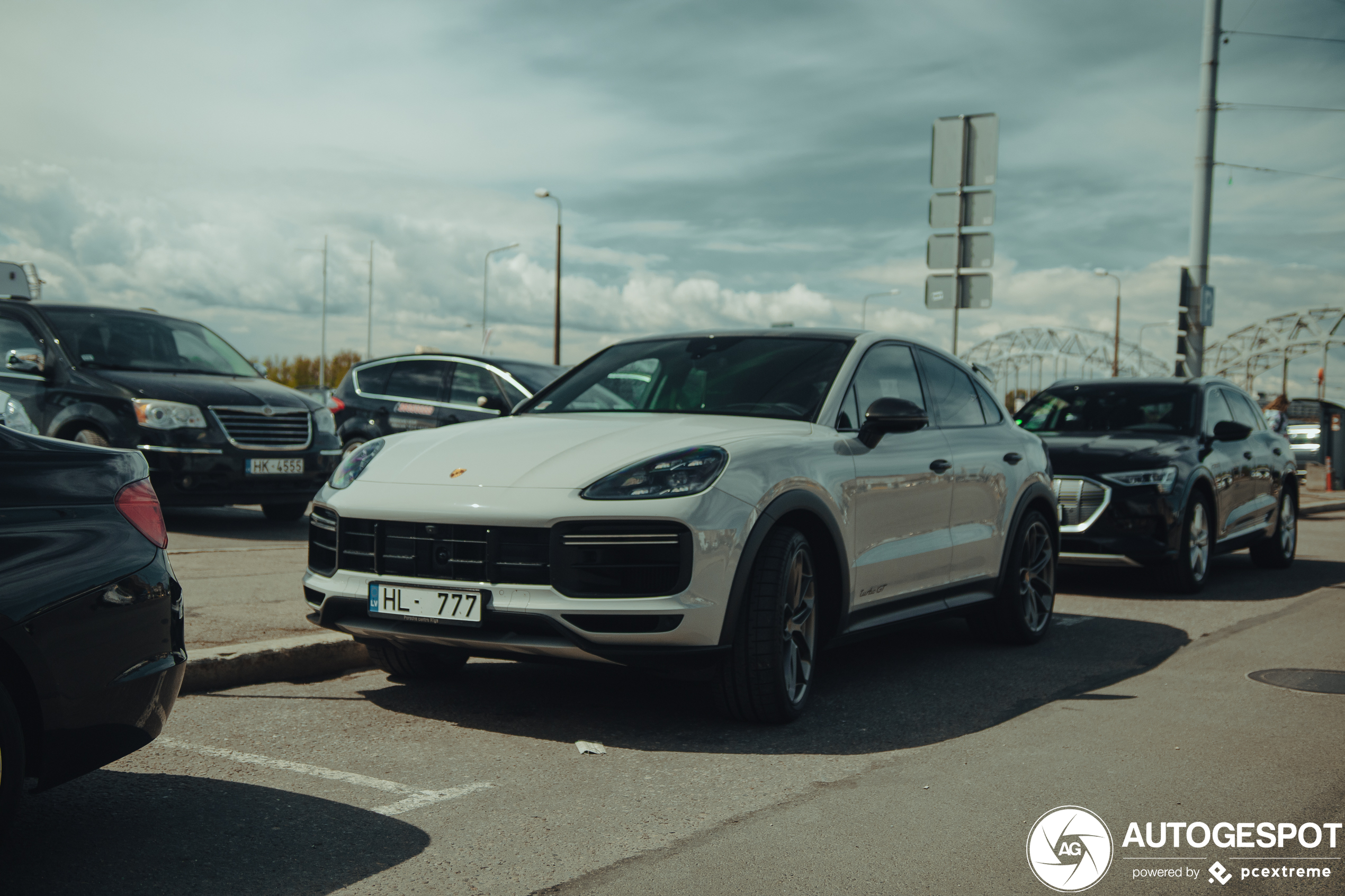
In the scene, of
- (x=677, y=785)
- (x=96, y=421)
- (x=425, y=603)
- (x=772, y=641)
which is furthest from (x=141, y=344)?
(x=677, y=785)

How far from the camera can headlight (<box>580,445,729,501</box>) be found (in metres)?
4.38

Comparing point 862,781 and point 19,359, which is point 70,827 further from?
point 19,359

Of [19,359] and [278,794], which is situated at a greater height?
[19,359]

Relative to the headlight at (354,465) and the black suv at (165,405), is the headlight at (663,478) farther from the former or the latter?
the black suv at (165,405)

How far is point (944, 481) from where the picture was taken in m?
6.02

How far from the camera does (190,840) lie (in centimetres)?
342

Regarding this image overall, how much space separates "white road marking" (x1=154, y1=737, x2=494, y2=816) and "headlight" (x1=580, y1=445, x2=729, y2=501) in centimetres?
109

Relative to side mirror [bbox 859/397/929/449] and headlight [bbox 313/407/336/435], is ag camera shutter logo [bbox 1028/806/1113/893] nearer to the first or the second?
side mirror [bbox 859/397/929/449]

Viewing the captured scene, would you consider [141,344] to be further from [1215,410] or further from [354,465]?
[1215,410]

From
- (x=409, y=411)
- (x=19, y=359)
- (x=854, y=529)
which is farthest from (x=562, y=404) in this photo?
(x=409, y=411)

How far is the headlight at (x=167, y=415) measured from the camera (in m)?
9.70

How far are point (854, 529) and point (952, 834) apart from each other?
70.8 inches

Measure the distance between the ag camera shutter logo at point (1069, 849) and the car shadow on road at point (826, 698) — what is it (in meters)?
0.90

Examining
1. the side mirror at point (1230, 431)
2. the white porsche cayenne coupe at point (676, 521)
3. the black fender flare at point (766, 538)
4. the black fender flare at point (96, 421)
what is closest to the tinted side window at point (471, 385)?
the black fender flare at point (96, 421)
